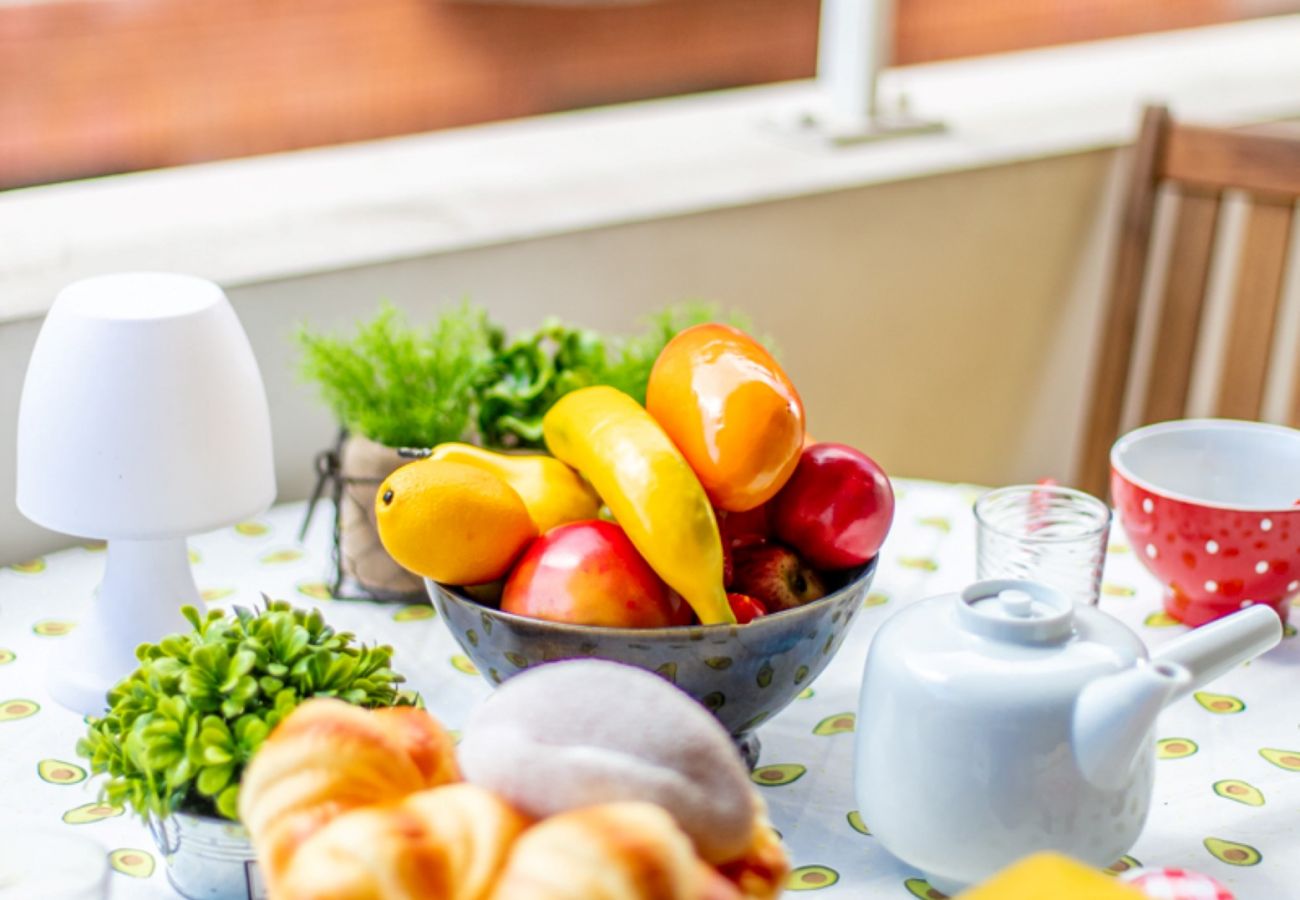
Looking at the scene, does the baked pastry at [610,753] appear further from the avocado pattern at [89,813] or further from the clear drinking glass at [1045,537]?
the clear drinking glass at [1045,537]

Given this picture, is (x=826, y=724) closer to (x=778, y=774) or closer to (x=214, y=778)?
(x=778, y=774)

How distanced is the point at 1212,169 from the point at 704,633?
966 millimetres

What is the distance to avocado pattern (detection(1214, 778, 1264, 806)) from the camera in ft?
2.34

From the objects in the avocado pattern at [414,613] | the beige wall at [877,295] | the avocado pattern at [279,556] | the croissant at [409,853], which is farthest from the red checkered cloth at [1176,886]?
the beige wall at [877,295]

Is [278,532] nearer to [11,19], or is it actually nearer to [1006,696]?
[1006,696]

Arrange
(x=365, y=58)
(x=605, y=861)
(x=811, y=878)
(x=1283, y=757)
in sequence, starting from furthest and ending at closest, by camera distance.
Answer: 1. (x=365, y=58)
2. (x=1283, y=757)
3. (x=811, y=878)
4. (x=605, y=861)

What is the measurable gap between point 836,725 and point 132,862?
1.19 feet

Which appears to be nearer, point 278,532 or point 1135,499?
point 1135,499

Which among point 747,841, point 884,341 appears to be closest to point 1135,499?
point 747,841

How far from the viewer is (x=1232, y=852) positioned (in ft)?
2.19

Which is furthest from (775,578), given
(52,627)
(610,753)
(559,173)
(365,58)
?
(365,58)

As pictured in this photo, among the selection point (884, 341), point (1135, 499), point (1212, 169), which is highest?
point (1212, 169)

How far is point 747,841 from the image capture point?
471 mm

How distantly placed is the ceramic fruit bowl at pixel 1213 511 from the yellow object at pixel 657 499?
34cm
